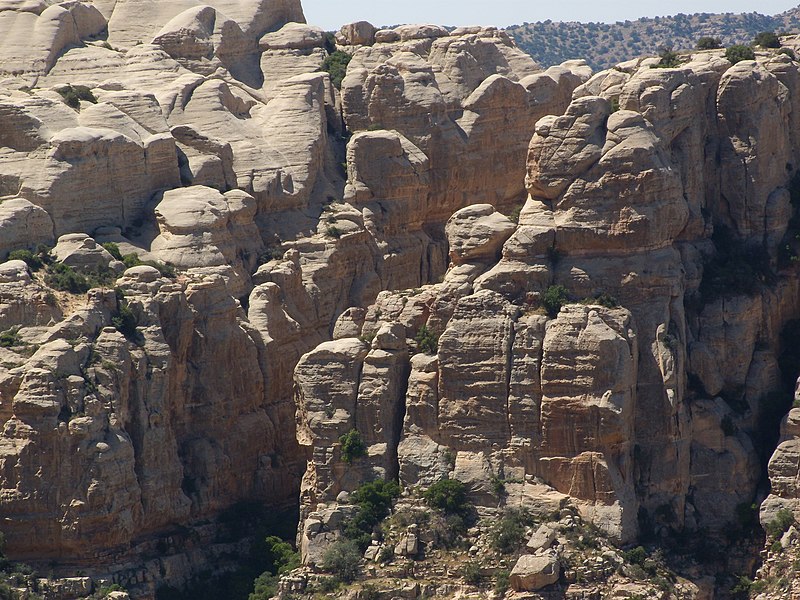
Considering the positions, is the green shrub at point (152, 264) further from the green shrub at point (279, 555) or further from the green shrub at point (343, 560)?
Answer: the green shrub at point (343, 560)

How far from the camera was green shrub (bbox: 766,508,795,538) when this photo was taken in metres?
72.6

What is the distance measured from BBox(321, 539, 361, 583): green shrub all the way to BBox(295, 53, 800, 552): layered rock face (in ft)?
5.82

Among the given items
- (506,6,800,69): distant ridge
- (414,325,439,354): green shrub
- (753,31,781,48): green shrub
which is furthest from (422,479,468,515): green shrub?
(506,6,800,69): distant ridge

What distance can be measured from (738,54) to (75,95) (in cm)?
2033

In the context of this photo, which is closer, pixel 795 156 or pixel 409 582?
pixel 409 582

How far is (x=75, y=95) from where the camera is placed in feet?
280

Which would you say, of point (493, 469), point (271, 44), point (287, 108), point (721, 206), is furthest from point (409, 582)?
point (271, 44)

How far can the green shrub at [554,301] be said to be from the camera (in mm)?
73312

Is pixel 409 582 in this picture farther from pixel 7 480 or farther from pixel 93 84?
pixel 93 84

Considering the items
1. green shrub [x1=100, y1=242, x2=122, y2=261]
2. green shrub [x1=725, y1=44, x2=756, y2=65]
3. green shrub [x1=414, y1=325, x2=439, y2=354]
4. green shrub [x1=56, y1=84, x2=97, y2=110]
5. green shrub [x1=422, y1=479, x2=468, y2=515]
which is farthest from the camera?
green shrub [x1=56, y1=84, x2=97, y2=110]

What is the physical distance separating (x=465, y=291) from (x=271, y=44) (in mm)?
23424

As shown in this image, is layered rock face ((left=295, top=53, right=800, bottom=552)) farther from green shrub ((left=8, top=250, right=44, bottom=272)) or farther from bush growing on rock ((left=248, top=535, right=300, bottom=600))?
green shrub ((left=8, top=250, right=44, bottom=272))

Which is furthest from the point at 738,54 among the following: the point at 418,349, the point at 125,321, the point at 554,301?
the point at 125,321

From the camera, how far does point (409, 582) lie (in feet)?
237
